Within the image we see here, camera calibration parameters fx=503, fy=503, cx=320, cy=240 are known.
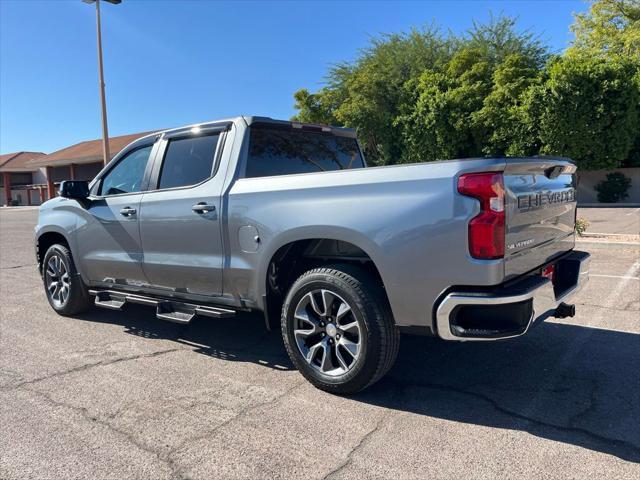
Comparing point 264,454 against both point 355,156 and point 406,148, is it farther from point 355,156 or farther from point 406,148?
point 406,148

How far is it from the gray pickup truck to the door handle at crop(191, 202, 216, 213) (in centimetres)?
2

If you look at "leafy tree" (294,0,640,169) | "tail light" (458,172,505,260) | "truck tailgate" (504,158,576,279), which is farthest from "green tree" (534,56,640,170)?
"tail light" (458,172,505,260)

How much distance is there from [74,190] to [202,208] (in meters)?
1.94

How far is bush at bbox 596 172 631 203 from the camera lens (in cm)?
2314

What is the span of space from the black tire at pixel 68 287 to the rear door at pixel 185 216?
1.38 meters

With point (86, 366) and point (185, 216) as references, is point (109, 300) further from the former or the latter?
point (185, 216)

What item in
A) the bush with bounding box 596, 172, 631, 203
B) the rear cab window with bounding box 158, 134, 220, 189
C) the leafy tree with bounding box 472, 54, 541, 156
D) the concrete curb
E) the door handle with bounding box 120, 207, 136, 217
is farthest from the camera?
the bush with bounding box 596, 172, 631, 203

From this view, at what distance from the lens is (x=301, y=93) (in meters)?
30.8

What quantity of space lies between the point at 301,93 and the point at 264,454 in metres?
29.7

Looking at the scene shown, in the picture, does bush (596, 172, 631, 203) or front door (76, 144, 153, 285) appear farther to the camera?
bush (596, 172, 631, 203)

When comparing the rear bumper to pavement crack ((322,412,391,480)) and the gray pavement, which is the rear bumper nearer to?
pavement crack ((322,412,391,480))

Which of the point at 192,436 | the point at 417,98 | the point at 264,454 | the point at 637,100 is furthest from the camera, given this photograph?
the point at 417,98

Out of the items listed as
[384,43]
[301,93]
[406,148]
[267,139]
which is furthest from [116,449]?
[384,43]

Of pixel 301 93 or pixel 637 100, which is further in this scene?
pixel 301 93
